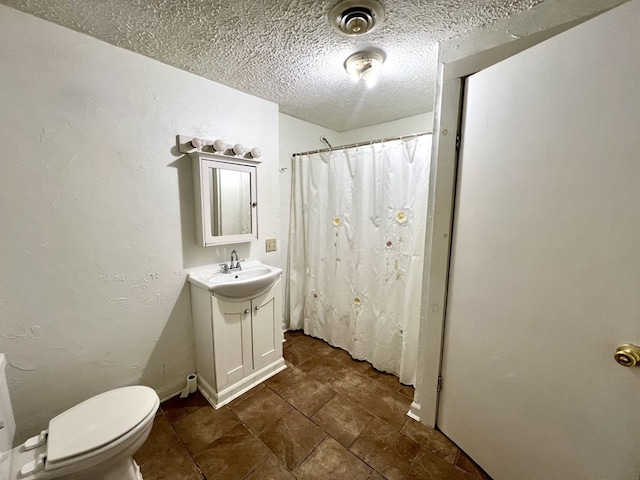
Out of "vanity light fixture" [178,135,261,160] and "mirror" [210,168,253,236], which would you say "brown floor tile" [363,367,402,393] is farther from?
"vanity light fixture" [178,135,261,160]

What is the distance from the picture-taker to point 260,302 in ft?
5.98

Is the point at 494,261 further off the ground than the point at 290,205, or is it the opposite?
the point at 290,205

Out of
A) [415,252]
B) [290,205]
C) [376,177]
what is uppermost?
[376,177]

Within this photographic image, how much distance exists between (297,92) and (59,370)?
2.30m

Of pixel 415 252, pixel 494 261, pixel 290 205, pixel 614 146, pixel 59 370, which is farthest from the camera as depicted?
pixel 290 205

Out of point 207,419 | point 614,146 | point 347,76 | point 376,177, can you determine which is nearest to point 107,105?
point 347,76

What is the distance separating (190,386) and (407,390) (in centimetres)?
158

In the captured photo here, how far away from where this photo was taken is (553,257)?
93 centimetres

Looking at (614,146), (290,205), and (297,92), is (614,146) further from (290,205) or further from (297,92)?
(290,205)

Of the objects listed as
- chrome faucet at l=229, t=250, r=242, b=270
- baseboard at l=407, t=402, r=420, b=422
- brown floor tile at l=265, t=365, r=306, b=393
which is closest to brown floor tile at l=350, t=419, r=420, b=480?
baseboard at l=407, t=402, r=420, b=422

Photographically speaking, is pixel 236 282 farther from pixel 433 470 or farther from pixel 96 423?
pixel 433 470

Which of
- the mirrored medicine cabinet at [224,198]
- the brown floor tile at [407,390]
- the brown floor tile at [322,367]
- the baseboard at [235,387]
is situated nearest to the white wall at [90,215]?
the mirrored medicine cabinet at [224,198]

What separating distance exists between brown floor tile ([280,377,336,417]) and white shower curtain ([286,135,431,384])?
480mm

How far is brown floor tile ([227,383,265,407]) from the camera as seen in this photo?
1.68m
